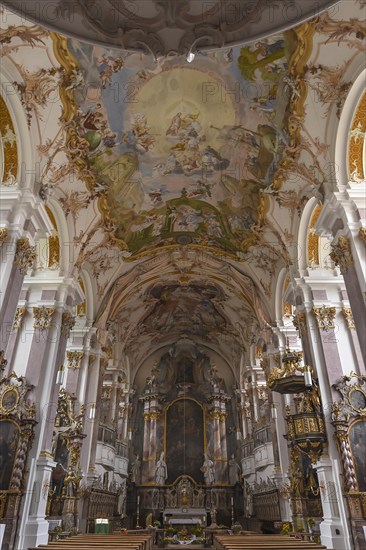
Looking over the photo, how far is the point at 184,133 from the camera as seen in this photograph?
13.0 meters

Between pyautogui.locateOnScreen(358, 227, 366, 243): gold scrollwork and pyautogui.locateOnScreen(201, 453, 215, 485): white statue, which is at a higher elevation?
pyautogui.locateOnScreen(358, 227, 366, 243): gold scrollwork

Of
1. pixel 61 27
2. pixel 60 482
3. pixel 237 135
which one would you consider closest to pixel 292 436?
pixel 60 482

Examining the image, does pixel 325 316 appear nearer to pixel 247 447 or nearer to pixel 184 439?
pixel 247 447

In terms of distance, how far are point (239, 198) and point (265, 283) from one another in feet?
15.4

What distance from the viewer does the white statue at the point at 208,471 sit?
25.0 m

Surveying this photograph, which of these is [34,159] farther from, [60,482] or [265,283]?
[265,283]

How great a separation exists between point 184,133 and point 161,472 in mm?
20200

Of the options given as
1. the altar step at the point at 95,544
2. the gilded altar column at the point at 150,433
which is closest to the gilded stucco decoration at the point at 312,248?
the altar step at the point at 95,544

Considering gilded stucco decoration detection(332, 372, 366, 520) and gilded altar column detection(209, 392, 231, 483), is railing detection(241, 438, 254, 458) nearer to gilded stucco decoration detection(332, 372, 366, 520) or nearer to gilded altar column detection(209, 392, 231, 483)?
gilded altar column detection(209, 392, 231, 483)

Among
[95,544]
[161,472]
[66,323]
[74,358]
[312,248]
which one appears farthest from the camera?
[161,472]

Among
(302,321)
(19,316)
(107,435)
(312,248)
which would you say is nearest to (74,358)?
(19,316)

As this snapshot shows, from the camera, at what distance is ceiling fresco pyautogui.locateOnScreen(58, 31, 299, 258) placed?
34.6 ft

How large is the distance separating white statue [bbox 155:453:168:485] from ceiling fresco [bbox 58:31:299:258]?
48.9 feet

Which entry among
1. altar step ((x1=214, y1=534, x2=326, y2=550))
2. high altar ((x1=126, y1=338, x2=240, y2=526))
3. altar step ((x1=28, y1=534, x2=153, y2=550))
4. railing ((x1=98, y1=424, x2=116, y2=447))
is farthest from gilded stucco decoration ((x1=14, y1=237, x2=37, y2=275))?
Answer: high altar ((x1=126, y1=338, x2=240, y2=526))
